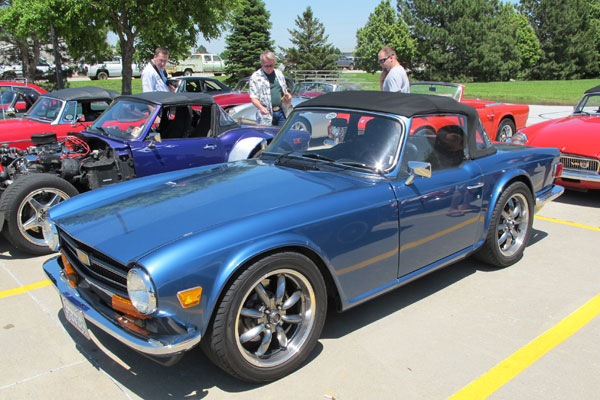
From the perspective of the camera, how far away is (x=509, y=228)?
452 centimetres

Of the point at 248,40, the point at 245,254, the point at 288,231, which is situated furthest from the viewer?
the point at 248,40

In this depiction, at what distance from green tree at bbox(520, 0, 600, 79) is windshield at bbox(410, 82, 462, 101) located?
4628 cm

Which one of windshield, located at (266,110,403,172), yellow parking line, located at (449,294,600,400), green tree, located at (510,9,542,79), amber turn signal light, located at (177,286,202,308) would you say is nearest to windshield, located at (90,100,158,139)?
windshield, located at (266,110,403,172)

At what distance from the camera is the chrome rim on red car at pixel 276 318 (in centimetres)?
277

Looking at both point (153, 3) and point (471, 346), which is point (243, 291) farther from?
point (153, 3)

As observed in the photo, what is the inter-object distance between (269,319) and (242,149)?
3.76 meters

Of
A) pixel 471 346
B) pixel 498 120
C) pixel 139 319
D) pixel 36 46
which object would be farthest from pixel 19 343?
pixel 36 46

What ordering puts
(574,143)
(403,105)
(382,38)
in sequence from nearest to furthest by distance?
(403,105) → (574,143) → (382,38)

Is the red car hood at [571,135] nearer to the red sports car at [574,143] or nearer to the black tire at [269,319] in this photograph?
the red sports car at [574,143]

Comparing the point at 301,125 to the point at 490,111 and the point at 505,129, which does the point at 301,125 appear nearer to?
the point at 490,111

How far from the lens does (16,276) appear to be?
4465 mm

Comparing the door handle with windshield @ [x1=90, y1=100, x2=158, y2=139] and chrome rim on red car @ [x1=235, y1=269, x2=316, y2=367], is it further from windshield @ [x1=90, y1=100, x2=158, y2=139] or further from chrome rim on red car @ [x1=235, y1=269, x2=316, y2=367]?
windshield @ [x1=90, y1=100, x2=158, y2=139]

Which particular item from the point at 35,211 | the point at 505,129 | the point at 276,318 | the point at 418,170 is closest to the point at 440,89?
the point at 505,129

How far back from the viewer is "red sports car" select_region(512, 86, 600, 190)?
21.0 ft
